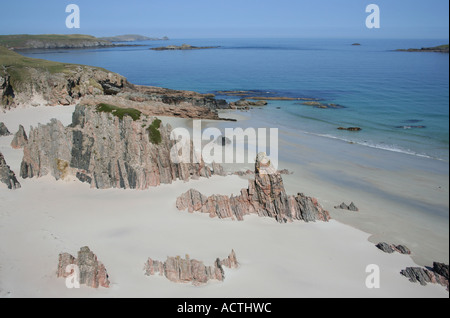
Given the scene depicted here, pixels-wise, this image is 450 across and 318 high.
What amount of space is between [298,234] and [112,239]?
28.3 ft

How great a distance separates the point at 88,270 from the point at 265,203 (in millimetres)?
9307

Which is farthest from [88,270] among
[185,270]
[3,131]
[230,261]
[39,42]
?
[39,42]

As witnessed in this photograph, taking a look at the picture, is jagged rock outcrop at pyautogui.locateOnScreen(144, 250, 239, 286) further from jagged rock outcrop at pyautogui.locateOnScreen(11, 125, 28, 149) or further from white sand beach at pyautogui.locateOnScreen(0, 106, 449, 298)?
jagged rock outcrop at pyautogui.locateOnScreen(11, 125, 28, 149)

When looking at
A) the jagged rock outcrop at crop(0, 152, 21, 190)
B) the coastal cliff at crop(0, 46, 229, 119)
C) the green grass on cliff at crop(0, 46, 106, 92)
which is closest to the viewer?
the jagged rock outcrop at crop(0, 152, 21, 190)

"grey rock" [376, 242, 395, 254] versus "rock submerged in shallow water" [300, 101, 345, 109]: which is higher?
"rock submerged in shallow water" [300, 101, 345, 109]

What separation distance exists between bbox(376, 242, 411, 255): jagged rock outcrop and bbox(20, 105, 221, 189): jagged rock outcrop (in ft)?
39.6

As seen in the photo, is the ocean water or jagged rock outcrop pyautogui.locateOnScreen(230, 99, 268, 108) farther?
jagged rock outcrop pyautogui.locateOnScreen(230, 99, 268, 108)

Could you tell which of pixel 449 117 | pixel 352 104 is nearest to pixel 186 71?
pixel 352 104

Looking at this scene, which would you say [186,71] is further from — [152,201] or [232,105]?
[152,201]

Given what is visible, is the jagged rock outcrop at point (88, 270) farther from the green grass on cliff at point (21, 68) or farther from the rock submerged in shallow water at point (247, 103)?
the rock submerged in shallow water at point (247, 103)

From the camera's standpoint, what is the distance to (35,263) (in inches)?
576

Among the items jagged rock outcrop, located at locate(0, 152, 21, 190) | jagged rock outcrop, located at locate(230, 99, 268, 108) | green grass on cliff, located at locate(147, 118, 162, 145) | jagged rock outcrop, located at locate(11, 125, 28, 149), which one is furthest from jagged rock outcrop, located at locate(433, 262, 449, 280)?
jagged rock outcrop, located at locate(230, 99, 268, 108)

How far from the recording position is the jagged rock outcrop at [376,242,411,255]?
51.3 feet

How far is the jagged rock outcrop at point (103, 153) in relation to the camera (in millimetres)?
22000
